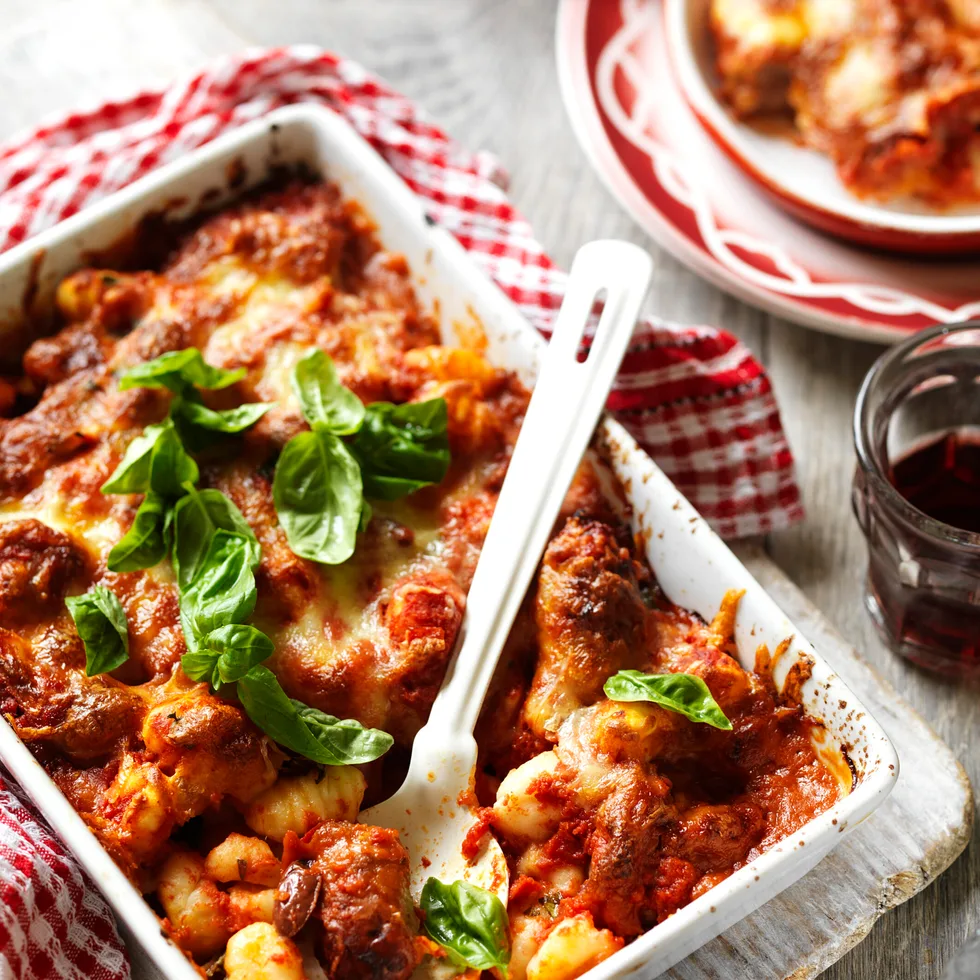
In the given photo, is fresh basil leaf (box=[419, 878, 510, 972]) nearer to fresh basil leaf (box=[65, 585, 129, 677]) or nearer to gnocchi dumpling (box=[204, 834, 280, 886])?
gnocchi dumpling (box=[204, 834, 280, 886])

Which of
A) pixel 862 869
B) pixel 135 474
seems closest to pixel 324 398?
pixel 135 474

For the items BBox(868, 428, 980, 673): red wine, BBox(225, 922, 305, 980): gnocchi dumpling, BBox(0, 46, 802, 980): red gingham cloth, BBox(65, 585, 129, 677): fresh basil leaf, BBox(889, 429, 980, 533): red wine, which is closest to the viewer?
BBox(225, 922, 305, 980): gnocchi dumpling

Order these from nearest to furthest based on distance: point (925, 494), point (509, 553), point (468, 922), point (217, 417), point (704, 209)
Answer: point (468, 922), point (509, 553), point (217, 417), point (925, 494), point (704, 209)

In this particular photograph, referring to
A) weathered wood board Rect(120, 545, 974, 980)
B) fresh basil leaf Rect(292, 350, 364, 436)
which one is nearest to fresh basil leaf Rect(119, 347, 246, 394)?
fresh basil leaf Rect(292, 350, 364, 436)

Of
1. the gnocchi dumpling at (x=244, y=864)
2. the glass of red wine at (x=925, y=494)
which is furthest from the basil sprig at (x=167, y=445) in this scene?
the glass of red wine at (x=925, y=494)

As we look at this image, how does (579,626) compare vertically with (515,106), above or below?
below

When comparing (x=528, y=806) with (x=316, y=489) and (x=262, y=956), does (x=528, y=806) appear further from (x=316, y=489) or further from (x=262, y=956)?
(x=316, y=489)
